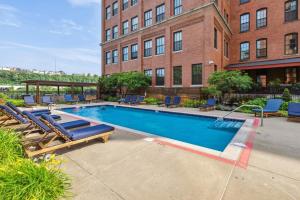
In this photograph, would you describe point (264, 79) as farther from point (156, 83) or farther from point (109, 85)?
point (109, 85)

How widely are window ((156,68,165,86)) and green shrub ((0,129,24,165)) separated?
59.0 ft

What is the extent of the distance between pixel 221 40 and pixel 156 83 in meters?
9.24

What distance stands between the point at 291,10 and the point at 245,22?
184 inches

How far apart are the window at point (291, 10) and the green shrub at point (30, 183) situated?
26077mm

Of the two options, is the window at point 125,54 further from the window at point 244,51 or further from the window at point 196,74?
the window at point 244,51

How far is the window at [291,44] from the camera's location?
1903 cm

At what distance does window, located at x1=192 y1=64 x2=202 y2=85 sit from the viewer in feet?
59.2

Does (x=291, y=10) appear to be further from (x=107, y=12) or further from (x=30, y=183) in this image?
(x=30, y=183)

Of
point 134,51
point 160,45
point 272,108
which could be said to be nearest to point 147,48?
point 160,45

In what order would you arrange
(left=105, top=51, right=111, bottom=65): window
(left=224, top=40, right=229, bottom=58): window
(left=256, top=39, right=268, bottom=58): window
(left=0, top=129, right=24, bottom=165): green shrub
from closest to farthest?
(left=0, top=129, right=24, bottom=165): green shrub
(left=256, top=39, right=268, bottom=58): window
(left=224, top=40, right=229, bottom=58): window
(left=105, top=51, right=111, bottom=65): window

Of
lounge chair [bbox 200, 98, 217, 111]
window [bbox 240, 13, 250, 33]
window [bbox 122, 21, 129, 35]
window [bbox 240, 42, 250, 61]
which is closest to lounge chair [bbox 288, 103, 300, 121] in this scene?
lounge chair [bbox 200, 98, 217, 111]

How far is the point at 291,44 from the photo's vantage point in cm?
1941

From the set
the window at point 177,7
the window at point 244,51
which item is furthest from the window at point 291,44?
the window at point 177,7

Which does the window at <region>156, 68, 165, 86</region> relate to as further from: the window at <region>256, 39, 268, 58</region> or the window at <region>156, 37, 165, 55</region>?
the window at <region>256, 39, 268, 58</region>
